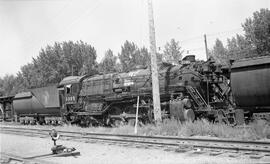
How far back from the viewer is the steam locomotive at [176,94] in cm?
1302

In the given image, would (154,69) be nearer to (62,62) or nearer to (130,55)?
(62,62)

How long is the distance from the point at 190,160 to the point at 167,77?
9.26 m

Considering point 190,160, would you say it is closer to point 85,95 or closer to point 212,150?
point 212,150

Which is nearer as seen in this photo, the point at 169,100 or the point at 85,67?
the point at 169,100

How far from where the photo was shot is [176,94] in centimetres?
1658

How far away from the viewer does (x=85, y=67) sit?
58938mm

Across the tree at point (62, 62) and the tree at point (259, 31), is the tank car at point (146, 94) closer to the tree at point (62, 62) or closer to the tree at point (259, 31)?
the tree at point (259, 31)

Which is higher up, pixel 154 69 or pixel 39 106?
pixel 154 69

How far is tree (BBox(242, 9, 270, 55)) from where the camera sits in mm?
36906

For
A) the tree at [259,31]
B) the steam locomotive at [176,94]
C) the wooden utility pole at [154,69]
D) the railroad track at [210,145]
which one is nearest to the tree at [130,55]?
the tree at [259,31]

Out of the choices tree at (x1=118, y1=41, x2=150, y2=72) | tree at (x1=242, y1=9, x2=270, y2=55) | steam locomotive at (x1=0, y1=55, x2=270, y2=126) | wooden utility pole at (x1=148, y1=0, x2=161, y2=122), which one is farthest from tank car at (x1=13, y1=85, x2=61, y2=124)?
tree at (x1=118, y1=41, x2=150, y2=72)

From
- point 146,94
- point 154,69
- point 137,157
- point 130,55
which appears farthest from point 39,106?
point 130,55

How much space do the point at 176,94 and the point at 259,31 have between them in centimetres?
2689

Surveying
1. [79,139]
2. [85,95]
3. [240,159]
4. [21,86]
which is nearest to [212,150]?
[240,159]
